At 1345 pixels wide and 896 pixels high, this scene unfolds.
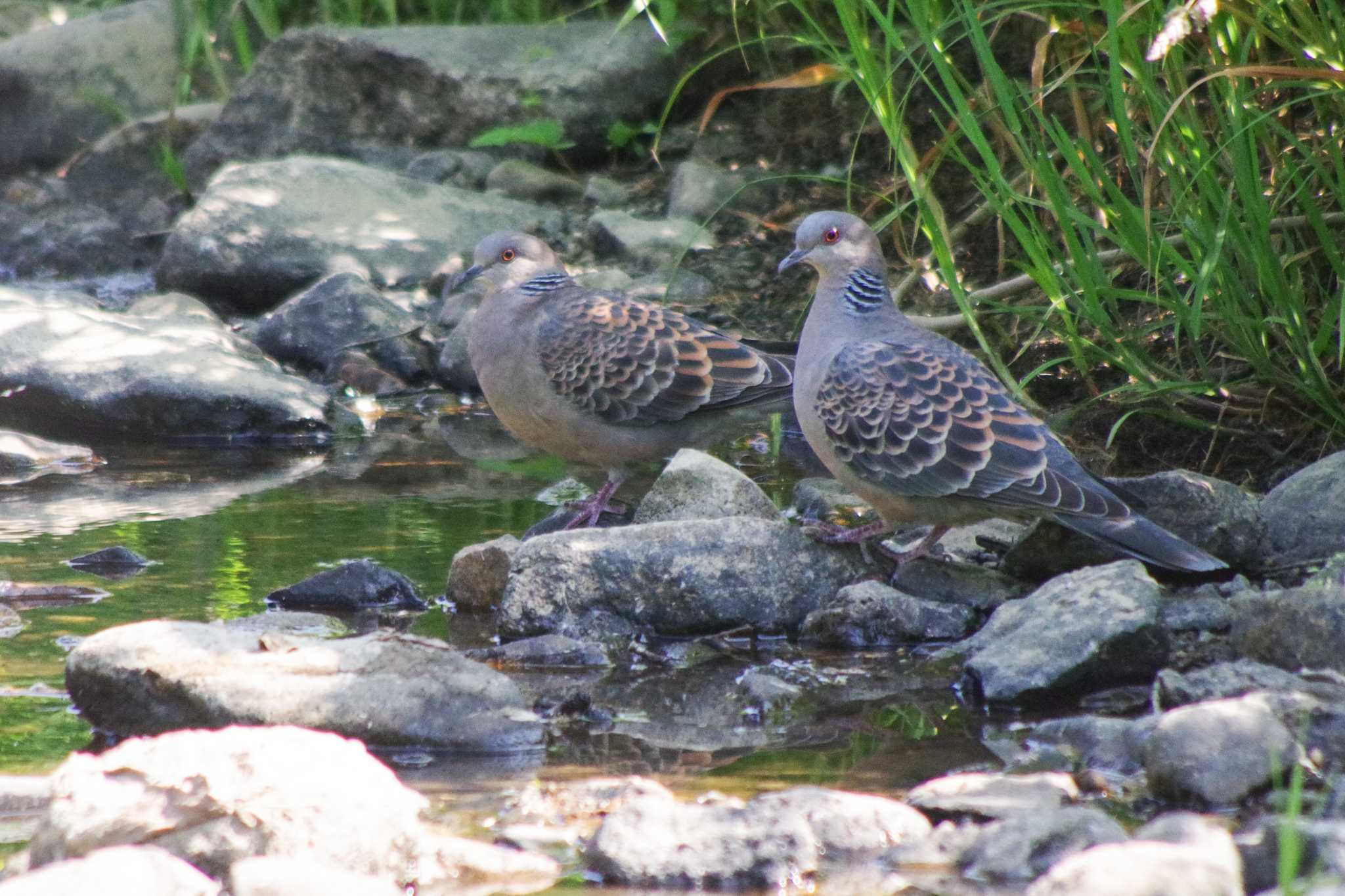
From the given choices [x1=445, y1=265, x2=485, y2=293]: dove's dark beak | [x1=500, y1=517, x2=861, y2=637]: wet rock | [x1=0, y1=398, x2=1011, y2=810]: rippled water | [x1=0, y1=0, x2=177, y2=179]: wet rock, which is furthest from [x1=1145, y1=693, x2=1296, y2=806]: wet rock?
[x1=0, y1=0, x2=177, y2=179]: wet rock

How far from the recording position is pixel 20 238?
9297mm

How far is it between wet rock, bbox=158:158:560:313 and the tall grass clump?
3441 millimetres

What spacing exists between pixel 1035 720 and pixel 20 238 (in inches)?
299

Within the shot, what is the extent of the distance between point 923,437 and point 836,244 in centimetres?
80

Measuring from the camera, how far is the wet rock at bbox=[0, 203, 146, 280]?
9.04 meters

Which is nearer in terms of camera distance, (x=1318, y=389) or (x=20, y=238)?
(x=1318, y=389)

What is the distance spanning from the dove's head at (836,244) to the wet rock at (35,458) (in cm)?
275

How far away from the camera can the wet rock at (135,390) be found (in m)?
6.36

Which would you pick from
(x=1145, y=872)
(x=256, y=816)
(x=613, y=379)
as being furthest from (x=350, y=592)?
(x=1145, y=872)

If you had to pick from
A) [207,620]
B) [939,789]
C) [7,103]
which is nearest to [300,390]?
[207,620]

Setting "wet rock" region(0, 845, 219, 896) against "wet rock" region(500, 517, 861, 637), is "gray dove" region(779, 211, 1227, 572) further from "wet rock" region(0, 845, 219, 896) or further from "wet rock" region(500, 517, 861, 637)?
"wet rock" region(0, 845, 219, 896)

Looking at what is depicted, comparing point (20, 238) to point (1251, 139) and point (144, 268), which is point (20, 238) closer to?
point (144, 268)

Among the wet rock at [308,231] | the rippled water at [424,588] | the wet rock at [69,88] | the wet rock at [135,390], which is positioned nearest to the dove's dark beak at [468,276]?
the rippled water at [424,588]

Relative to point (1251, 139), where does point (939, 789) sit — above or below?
below
